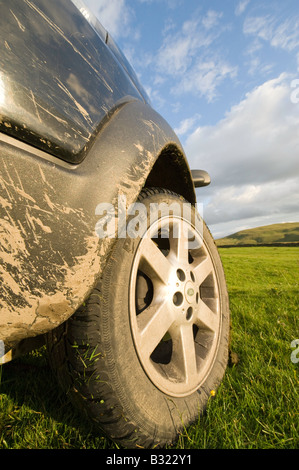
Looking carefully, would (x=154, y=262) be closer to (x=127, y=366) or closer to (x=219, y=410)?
(x=127, y=366)

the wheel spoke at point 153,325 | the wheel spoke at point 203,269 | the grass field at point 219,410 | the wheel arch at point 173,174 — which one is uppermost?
the wheel arch at point 173,174

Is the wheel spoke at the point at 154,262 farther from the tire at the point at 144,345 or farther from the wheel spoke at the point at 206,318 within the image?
the wheel spoke at the point at 206,318

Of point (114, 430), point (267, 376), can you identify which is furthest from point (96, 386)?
point (267, 376)

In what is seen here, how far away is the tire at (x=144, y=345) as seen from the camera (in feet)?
2.90

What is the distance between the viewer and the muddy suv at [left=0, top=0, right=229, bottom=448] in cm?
67

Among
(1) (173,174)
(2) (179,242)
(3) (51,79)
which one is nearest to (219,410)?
(2) (179,242)

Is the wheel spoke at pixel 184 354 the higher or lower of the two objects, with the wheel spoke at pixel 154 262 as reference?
lower

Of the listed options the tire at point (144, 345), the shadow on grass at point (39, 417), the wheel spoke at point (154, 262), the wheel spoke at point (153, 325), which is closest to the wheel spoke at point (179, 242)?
the tire at point (144, 345)

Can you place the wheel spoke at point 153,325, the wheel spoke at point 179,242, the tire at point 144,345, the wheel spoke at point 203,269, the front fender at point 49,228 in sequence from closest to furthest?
1. the front fender at point 49,228
2. the tire at point 144,345
3. the wheel spoke at point 153,325
4. the wheel spoke at point 179,242
5. the wheel spoke at point 203,269

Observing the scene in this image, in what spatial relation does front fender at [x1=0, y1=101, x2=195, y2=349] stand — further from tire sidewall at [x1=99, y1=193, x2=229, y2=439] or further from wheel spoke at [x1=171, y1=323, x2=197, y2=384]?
wheel spoke at [x1=171, y1=323, x2=197, y2=384]

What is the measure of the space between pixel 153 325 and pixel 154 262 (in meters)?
0.27

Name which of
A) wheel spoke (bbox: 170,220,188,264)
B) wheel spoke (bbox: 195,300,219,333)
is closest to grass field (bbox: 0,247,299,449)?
wheel spoke (bbox: 195,300,219,333)

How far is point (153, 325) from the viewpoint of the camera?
3.69ft

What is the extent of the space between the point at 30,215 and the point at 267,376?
1595 millimetres
